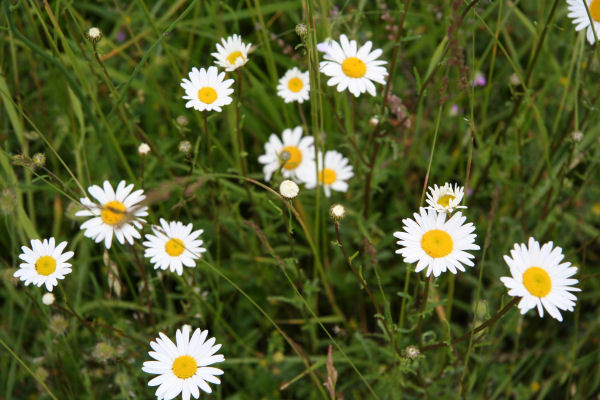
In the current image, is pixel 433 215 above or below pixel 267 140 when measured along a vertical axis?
below

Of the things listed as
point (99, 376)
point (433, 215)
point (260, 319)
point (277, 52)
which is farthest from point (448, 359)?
point (277, 52)

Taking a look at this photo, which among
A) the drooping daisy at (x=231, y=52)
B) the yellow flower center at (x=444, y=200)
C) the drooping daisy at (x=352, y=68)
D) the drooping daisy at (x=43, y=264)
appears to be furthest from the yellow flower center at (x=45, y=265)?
the yellow flower center at (x=444, y=200)

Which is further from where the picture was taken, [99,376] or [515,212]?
[515,212]

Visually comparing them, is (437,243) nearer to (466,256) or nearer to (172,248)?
(466,256)

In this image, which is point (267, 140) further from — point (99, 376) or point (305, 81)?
point (99, 376)

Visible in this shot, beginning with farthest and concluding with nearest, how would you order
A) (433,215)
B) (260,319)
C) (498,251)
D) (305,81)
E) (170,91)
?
(170,91)
(498,251)
(260,319)
(305,81)
(433,215)

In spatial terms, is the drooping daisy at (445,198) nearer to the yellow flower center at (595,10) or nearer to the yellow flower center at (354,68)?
the yellow flower center at (354,68)
